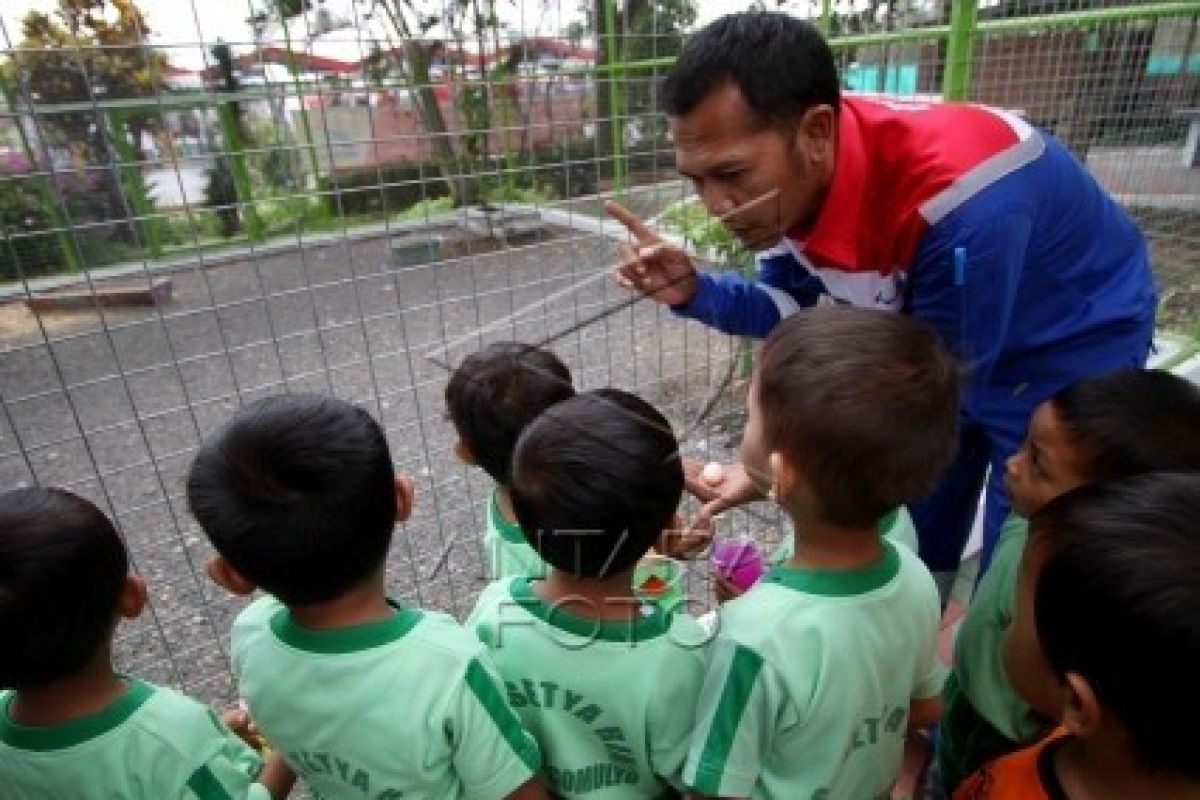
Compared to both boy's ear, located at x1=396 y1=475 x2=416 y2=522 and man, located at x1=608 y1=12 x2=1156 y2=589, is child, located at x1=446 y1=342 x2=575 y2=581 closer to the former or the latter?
boy's ear, located at x1=396 y1=475 x2=416 y2=522

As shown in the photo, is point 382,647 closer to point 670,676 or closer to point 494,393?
point 670,676

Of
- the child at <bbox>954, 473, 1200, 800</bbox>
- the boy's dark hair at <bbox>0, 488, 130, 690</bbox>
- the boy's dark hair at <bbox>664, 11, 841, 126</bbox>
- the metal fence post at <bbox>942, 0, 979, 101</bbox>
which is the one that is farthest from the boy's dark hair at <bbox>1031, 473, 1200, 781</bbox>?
the metal fence post at <bbox>942, 0, 979, 101</bbox>

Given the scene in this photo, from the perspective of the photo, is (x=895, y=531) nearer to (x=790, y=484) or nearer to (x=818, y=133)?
(x=790, y=484)

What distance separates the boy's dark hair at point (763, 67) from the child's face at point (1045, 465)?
2.13ft

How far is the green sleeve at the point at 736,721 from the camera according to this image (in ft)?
3.28

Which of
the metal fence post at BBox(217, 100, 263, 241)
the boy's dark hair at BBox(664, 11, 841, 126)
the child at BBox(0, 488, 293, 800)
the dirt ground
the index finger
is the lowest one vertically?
the dirt ground

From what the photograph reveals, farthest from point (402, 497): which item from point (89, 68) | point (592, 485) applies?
point (89, 68)

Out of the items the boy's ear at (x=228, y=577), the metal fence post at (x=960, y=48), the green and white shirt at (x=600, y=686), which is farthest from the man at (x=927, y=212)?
the metal fence post at (x=960, y=48)

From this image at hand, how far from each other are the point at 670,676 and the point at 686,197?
1.84m

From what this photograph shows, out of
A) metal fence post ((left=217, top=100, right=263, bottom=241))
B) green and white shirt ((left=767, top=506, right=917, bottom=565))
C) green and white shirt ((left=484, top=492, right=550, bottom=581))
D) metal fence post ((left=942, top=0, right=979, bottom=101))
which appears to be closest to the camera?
green and white shirt ((left=767, top=506, right=917, bottom=565))

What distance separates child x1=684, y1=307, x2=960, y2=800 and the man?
0.26 meters

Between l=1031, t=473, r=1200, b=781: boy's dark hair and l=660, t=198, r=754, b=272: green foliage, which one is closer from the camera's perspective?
l=1031, t=473, r=1200, b=781: boy's dark hair

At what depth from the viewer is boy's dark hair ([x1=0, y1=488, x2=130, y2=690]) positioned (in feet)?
3.11

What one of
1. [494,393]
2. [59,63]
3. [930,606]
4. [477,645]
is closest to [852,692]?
[930,606]
